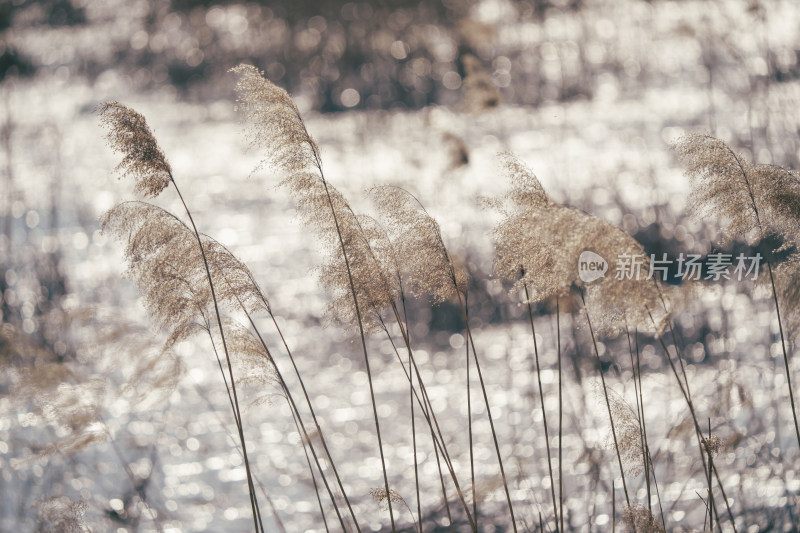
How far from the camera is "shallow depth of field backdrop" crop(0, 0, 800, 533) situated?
395 cm

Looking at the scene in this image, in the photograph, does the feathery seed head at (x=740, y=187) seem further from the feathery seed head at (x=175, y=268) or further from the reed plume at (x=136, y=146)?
the reed plume at (x=136, y=146)

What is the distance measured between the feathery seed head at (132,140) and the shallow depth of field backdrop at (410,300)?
28 cm

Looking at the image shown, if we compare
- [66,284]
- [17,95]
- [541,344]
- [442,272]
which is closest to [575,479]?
[442,272]

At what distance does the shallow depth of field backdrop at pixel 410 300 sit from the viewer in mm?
3953

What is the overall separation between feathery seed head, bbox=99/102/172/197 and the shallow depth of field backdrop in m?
0.28

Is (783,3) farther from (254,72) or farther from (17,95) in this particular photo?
(17,95)

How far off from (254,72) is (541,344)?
538 cm

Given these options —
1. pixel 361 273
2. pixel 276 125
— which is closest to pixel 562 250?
pixel 361 273

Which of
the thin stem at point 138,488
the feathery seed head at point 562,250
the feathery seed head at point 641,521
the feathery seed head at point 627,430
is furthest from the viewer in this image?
the thin stem at point 138,488

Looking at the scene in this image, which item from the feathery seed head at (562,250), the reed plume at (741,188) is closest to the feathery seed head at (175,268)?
the feathery seed head at (562,250)

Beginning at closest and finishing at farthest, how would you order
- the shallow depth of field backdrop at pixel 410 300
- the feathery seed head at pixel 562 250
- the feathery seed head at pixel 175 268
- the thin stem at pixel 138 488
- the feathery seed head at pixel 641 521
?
the feathery seed head at pixel 562 250
the feathery seed head at pixel 175 268
the feathery seed head at pixel 641 521
the thin stem at pixel 138 488
the shallow depth of field backdrop at pixel 410 300

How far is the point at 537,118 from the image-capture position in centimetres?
848

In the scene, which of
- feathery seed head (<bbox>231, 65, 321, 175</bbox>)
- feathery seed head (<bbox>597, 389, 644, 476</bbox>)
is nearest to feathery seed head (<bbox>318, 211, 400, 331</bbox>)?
feathery seed head (<bbox>231, 65, 321, 175</bbox>)

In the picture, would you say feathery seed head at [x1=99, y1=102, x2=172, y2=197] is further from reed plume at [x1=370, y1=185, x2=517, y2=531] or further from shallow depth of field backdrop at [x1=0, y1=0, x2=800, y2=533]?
reed plume at [x1=370, y1=185, x2=517, y2=531]
